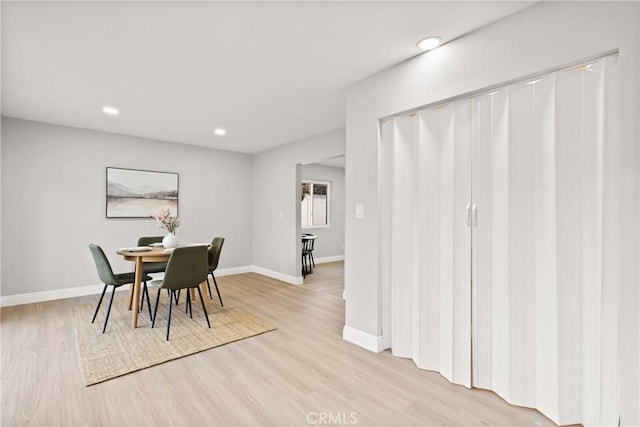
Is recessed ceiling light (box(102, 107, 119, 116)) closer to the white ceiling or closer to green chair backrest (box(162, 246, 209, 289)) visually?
the white ceiling

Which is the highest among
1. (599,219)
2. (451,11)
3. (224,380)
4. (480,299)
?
(451,11)

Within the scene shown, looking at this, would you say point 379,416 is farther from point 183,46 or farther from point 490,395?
point 183,46

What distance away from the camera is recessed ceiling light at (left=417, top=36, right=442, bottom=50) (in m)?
2.13

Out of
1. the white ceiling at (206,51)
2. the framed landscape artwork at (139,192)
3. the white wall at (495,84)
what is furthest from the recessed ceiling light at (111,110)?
the white wall at (495,84)

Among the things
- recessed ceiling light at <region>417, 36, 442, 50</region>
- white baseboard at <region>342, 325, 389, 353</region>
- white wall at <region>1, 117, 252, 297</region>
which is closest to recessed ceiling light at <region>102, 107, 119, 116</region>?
white wall at <region>1, 117, 252, 297</region>

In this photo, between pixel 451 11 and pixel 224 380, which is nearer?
pixel 451 11

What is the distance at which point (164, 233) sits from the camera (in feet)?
16.9

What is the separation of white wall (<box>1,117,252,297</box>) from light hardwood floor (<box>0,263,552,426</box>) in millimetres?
1390

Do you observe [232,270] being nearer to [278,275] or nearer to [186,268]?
[278,275]

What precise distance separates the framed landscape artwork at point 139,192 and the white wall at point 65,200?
0.32 feet

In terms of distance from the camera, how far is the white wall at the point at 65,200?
393 centimetres

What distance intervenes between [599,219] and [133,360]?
3.34 metres

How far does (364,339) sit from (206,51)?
2744 millimetres

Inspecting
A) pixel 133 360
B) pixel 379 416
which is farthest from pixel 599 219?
pixel 133 360
